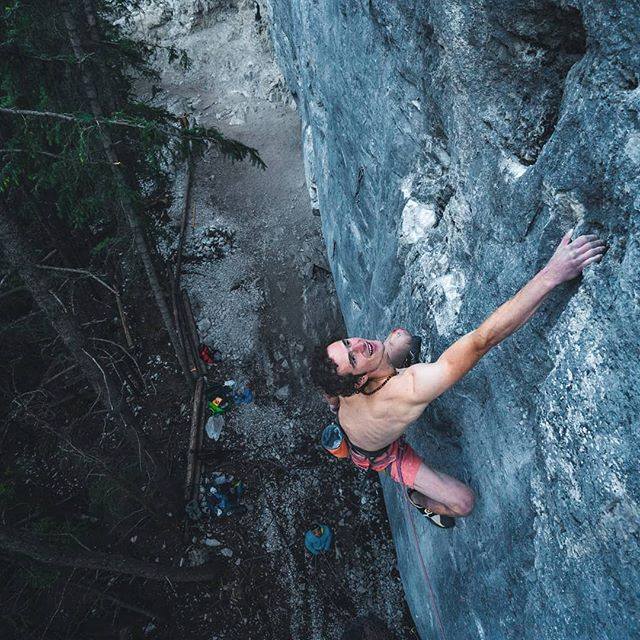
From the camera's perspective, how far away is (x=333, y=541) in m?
8.85

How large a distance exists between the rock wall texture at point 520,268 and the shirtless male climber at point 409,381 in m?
0.15

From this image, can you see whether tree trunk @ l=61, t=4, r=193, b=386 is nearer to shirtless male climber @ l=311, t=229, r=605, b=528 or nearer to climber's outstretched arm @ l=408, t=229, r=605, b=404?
shirtless male climber @ l=311, t=229, r=605, b=528

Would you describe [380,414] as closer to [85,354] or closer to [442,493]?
[442,493]

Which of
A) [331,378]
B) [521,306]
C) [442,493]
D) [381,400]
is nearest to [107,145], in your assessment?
[331,378]

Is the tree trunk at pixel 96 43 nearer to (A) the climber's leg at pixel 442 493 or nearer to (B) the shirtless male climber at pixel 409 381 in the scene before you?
(B) the shirtless male climber at pixel 409 381

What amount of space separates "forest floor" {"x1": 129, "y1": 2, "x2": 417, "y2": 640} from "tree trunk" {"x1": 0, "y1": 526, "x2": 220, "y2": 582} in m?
1.18

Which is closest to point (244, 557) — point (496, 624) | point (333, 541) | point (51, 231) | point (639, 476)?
point (333, 541)

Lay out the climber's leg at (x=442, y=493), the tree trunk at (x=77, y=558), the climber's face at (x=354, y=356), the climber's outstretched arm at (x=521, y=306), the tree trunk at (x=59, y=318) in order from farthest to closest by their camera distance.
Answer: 1. the tree trunk at (x=59, y=318)
2. the tree trunk at (x=77, y=558)
3. the climber's leg at (x=442, y=493)
4. the climber's face at (x=354, y=356)
5. the climber's outstretched arm at (x=521, y=306)

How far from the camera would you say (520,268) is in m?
3.06

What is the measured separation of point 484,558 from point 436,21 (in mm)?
4394

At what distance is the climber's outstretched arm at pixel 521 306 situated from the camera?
2465 millimetres

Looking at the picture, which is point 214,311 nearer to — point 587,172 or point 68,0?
point 68,0

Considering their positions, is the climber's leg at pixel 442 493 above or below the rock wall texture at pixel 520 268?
below

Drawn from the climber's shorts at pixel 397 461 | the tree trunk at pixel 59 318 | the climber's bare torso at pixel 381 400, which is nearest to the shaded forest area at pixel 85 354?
the tree trunk at pixel 59 318
